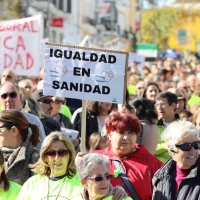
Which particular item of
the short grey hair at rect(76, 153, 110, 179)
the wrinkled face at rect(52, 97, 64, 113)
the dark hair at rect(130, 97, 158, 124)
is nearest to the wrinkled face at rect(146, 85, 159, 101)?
the wrinkled face at rect(52, 97, 64, 113)

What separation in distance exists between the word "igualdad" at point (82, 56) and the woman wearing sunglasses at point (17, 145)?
831mm

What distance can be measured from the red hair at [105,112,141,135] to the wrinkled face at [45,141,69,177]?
61 cm

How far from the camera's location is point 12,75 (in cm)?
1047

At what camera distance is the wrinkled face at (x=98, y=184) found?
5234 mm

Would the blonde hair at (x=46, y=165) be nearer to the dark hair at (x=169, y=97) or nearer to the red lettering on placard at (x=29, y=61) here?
the dark hair at (x=169, y=97)

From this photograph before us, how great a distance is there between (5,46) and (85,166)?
7.48m

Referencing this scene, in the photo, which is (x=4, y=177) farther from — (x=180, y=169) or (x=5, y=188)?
(x=180, y=169)

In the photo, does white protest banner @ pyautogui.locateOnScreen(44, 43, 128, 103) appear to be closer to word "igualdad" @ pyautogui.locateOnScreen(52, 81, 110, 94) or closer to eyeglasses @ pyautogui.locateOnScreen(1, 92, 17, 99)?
word "igualdad" @ pyautogui.locateOnScreen(52, 81, 110, 94)

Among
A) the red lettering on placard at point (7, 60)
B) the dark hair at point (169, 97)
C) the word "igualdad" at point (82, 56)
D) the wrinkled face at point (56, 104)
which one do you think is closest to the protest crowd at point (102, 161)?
the word "igualdad" at point (82, 56)

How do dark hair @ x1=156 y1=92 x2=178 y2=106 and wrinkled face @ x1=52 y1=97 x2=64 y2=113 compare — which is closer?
dark hair @ x1=156 y1=92 x2=178 y2=106

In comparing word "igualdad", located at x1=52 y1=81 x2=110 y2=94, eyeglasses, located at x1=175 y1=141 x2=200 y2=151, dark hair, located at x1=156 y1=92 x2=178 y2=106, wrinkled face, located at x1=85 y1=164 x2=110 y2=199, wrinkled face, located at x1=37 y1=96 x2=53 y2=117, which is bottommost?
wrinkled face, located at x1=85 y1=164 x2=110 y2=199

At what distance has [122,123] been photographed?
20.6 ft

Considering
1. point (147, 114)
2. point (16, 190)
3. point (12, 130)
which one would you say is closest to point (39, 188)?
point (16, 190)

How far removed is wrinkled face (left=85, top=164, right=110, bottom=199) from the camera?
5.23 m
